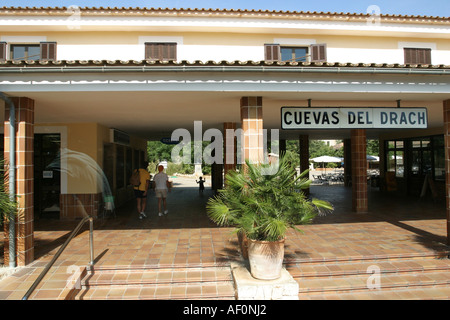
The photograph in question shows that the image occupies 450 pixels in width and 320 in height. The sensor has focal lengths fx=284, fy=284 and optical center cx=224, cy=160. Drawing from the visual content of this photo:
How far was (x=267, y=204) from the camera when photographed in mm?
3883

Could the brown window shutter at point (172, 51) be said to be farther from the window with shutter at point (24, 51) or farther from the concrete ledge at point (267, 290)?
the concrete ledge at point (267, 290)

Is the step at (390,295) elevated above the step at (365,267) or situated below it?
below

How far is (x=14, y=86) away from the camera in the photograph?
446 centimetres

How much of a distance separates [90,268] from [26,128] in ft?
8.70

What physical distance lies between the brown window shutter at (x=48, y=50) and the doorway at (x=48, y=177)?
95.9 inches

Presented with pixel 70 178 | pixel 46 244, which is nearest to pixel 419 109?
pixel 46 244

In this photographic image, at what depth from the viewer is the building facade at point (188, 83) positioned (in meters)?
4.53

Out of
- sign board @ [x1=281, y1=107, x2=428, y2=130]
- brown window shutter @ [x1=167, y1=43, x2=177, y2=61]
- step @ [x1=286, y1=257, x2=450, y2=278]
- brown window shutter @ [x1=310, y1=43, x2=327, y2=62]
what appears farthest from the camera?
brown window shutter @ [x1=310, y1=43, x2=327, y2=62]

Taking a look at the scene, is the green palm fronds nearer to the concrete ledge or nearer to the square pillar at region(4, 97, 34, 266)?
the concrete ledge

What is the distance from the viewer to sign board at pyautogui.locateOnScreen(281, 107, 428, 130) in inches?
197

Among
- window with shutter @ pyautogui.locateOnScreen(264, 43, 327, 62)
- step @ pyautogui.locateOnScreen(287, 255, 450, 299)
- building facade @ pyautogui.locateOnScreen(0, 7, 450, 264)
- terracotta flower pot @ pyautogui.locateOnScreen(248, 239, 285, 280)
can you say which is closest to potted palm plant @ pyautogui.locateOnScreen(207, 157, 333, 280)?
terracotta flower pot @ pyautogui.locateOnScreen(248, 239, 285, 280)

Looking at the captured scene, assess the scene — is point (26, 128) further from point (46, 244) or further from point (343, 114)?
point (343, 114)

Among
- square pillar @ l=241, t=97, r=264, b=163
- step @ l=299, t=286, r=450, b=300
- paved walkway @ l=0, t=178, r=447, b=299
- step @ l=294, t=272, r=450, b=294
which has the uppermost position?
square pillar @ l=241, t=97, r=264, b=163

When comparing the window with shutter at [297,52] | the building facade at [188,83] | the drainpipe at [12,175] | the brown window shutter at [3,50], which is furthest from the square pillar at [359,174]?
the brown window shutter at [3,50]
